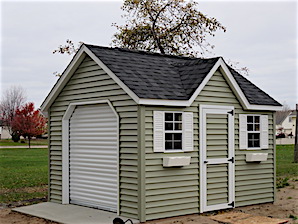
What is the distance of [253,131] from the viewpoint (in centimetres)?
1204

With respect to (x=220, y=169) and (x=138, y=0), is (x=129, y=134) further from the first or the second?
(x=138, y=0)

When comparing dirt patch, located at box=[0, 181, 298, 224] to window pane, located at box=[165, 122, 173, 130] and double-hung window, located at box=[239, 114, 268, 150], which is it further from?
window pane, located at box=[165, 122, 173, 130]

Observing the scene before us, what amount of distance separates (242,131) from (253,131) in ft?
1.57

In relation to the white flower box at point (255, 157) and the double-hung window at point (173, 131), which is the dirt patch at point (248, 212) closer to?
the white flower box at point (255, 157)

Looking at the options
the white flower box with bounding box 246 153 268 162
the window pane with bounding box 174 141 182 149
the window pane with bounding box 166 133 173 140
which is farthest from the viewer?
the white flower box with bounding box 246 153 268 162

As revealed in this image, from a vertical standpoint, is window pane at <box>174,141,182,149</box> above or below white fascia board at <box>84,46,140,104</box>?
below

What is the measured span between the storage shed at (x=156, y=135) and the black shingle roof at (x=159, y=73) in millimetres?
32

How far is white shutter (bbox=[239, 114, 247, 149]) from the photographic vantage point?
38.2 feet

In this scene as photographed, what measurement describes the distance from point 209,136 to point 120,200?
251cm

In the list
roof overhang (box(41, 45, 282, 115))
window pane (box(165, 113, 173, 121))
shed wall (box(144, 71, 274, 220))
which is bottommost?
shed wall (box(144, 71, 274, 220))

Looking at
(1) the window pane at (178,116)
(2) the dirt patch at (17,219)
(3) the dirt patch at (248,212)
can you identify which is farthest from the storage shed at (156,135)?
(2) the dirt patch at (17,219)

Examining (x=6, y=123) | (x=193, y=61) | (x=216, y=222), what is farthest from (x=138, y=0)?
(x=6, y=123)

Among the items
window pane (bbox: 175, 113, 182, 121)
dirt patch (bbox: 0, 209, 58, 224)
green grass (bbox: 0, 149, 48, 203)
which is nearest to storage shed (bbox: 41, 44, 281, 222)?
window pane (bbox: 175, 113, 182, 121)

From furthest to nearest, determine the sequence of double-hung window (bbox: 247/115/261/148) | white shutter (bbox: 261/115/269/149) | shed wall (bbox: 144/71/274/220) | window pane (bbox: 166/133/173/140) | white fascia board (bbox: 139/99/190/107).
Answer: white shutter (bbox: 261/115/269/149) → double-hung window (bbox: 247/115/261/148) → window pane (bbox: 166/133/173/140) → shed wall (bbox: 144/71/274/220) → white fascia board (bbox: 139/99/190/107)
